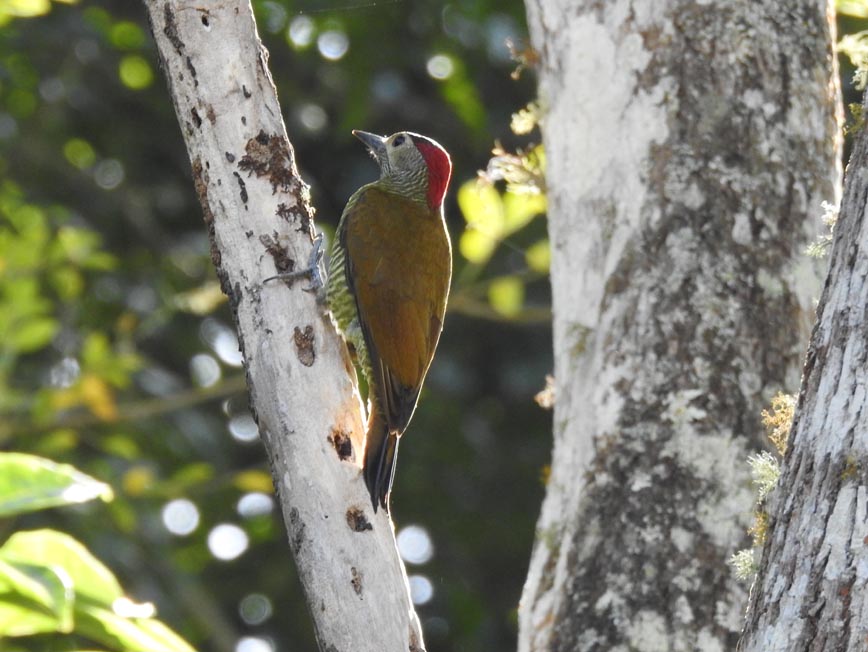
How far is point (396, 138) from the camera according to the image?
4352 millimetres

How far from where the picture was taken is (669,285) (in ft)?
9.05

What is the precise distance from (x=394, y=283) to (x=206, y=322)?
2.56m

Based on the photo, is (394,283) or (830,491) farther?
(394,283)

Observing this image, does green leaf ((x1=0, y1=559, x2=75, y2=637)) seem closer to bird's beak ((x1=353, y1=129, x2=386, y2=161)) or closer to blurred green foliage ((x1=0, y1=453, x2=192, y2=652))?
blurred green foliage ((x1=0, y1=453, x2=192, y2=652))

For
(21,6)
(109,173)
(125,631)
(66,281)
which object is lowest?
(125,631)

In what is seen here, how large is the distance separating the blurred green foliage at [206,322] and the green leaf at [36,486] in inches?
101

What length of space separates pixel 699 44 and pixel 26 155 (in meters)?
3.77

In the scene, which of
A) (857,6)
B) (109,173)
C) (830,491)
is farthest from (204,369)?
(830,491)

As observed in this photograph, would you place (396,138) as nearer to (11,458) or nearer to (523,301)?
(523,301)

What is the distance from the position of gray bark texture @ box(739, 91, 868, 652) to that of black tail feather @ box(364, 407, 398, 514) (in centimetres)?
80

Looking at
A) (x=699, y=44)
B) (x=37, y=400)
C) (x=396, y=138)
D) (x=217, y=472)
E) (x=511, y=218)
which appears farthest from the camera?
(x=217, y=472)

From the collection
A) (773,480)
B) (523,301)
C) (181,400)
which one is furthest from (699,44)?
(523,301)

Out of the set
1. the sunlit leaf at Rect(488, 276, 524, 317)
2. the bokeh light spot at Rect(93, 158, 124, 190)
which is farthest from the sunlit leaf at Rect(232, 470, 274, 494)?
the bokeh light spot at Rect(93, 158, 124, 190)

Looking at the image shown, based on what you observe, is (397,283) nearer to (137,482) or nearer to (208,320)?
(137,482)
